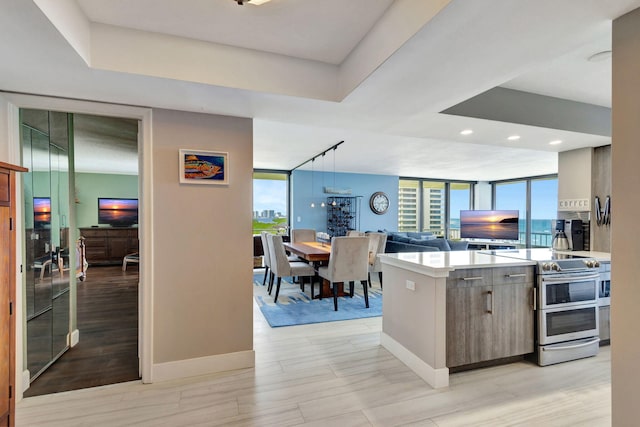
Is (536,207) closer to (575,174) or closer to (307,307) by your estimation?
(575,174)

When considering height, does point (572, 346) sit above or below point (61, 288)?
below

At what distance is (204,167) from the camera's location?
8.25 ft

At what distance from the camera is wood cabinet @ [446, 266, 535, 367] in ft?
7.90

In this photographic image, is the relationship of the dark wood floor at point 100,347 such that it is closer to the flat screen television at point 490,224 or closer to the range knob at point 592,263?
the range knob at point 592,263

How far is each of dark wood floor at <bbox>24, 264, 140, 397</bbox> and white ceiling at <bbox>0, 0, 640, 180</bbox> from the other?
219cm

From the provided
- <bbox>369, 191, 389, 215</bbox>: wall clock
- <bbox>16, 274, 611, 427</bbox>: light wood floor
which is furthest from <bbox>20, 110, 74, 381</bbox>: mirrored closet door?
<bbox>369, 191, 389, 215</bbox>: wall clock

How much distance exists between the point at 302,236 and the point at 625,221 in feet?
17.2

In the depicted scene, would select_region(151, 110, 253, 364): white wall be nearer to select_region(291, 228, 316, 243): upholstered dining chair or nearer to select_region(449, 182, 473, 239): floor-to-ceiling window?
select_region(291, 228, 316, 243): upholstered dining chair

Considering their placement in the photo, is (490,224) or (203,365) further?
(490,224)

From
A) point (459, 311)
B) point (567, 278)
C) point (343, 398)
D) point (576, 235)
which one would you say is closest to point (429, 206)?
point (576, 235)

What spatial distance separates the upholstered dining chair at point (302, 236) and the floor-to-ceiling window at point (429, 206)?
3.64 meters

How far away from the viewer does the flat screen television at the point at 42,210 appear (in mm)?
2529

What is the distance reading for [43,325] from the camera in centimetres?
261

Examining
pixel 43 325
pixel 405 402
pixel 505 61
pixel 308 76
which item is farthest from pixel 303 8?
pixel 43 325
